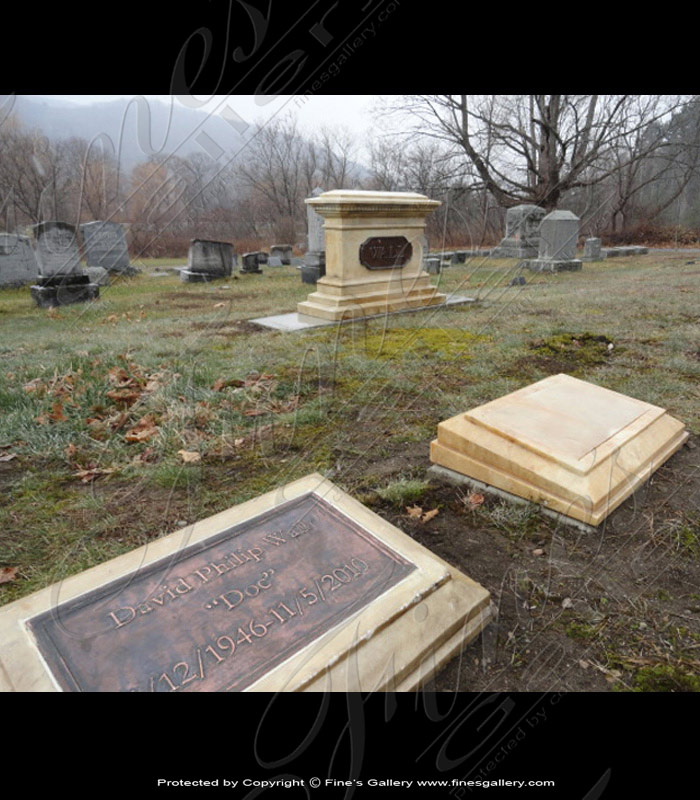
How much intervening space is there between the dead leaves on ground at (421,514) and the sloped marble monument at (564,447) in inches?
14.6

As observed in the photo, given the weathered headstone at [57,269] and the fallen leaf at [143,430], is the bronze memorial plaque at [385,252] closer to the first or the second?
the fallen leaf at [143,430]

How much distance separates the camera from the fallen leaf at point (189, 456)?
115 inches

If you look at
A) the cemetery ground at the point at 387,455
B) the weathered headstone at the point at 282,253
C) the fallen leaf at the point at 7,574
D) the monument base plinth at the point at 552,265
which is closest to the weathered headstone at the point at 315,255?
the weathered headstone at the point at 282,253

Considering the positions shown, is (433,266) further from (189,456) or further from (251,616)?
(251,616)

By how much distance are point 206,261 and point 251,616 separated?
12.6m

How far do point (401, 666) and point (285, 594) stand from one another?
455mm

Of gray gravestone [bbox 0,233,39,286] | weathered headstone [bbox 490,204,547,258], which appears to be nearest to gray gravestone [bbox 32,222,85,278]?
gray gravestone [bbox 0,233,39,286]

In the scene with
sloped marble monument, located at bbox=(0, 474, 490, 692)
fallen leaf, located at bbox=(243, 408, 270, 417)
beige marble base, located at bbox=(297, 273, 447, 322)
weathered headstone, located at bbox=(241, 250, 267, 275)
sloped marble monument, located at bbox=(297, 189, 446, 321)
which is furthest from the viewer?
weathered headstone, located at bbox=(241, 250, 267, 275)

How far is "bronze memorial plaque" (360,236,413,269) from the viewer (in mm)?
7125

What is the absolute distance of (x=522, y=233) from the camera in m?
15.8

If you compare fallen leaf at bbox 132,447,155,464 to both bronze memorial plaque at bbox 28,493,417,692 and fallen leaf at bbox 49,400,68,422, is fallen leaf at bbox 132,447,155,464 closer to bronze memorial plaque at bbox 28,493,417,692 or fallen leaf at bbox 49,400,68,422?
fallen leaf at bbox 49,400,68,422

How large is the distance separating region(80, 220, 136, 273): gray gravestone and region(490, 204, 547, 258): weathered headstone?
12.3 meters
